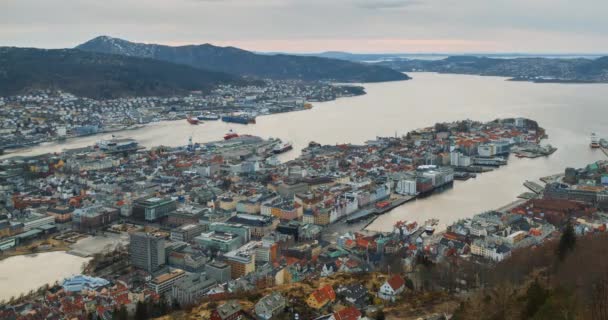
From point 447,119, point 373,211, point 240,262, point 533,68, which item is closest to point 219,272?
point 240,262

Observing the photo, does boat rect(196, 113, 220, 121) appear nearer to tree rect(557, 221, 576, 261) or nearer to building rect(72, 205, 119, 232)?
building rect(72, 205, 119, 232)

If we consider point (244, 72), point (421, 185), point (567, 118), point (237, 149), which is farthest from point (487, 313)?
point (244, 72)

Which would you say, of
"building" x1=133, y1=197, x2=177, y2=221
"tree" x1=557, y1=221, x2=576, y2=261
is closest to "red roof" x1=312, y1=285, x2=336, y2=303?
"tree" x1=557, y1=221, x2=576, y2=261

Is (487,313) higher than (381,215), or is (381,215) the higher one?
(487,313)

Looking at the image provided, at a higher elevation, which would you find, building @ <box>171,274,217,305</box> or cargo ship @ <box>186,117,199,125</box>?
cargo ship @ <box>186,117,199,125</box>

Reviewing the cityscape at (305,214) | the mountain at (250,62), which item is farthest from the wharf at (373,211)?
the mountain at (250,62)

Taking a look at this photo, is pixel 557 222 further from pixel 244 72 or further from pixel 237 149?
pixel 244 72
